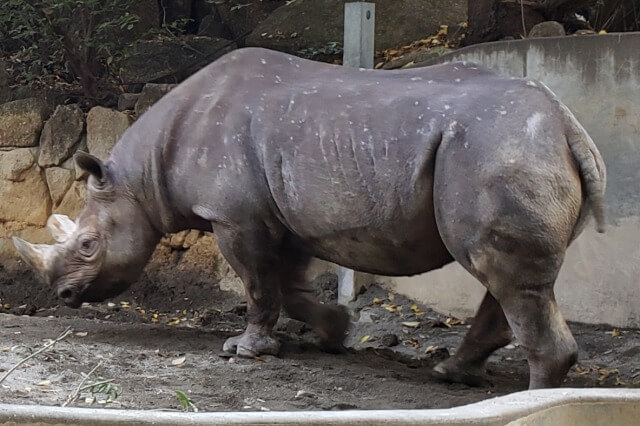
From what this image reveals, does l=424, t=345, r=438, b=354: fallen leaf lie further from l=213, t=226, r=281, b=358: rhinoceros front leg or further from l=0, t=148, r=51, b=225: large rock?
l=0, t=148, r=51, b=225: large rock

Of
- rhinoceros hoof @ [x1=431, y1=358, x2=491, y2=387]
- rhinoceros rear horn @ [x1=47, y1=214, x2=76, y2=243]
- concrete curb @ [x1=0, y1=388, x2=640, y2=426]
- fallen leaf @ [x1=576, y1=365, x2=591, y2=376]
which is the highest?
concrete curb @ [x1=0, y1=388, x2=640, y2=426]

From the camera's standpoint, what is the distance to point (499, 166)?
15.1 ft

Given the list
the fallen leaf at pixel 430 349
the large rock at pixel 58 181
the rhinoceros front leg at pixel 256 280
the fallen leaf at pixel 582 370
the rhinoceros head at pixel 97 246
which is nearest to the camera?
the rhinoceros front leg at pixel 256 280

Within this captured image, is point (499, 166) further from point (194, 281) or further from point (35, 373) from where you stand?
point (194, 281)

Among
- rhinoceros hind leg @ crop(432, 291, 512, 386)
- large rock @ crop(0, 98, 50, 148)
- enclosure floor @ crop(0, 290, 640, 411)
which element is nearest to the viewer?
enclosure floor @ crop(0, 290, 640, 411)

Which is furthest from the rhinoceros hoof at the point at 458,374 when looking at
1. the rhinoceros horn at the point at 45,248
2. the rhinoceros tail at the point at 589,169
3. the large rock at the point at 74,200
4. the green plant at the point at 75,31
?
the green plant at the point at 75,31

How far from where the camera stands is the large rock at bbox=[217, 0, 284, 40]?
33.3 ft

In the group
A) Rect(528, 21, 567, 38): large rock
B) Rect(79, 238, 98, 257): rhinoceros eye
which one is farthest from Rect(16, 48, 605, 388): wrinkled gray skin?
Rect(528, 21, 567, 38): large rock

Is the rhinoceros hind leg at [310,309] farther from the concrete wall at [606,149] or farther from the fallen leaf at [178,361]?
the concrete wall at [606,149]

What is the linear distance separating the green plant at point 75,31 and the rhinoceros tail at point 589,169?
16.2ft

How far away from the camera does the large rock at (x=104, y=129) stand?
347 inches

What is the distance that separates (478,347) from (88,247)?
2.36 m

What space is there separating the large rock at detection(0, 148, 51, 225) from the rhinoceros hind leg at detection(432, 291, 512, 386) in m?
4.72

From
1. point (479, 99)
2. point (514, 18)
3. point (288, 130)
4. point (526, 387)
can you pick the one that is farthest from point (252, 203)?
point (514, 18)
